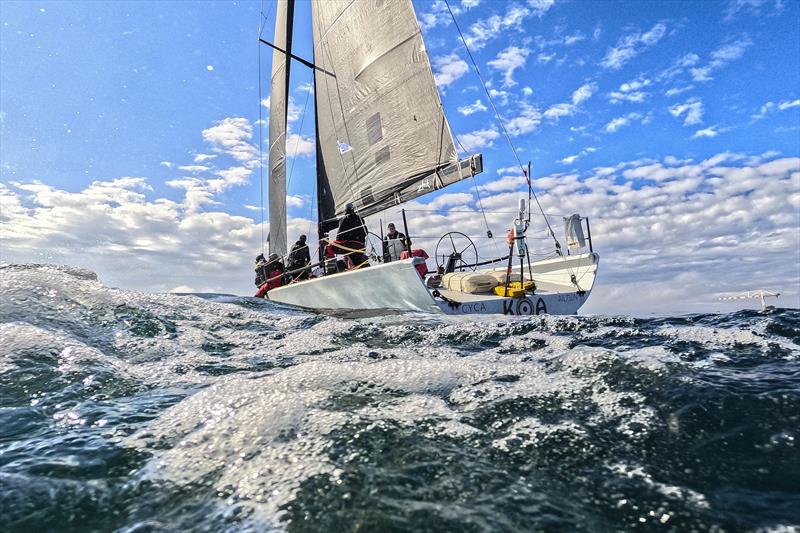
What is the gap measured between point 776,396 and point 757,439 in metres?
0.51

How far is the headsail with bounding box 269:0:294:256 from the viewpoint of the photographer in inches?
648

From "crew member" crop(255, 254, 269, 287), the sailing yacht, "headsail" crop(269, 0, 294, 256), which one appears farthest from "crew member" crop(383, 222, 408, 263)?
"headsail" crop(269, 0, 294, 256)

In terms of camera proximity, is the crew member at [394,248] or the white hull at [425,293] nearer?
the white hull at [425,293]

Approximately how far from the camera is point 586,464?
1559 mm

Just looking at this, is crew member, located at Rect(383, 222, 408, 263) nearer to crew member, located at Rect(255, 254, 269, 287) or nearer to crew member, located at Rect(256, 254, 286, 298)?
crew member, located at Rect(256, 254, 286, 298)

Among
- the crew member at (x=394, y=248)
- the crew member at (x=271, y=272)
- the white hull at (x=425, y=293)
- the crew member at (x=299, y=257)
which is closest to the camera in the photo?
the white hull at (x=425, y=293)

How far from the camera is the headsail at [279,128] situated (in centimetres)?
1647

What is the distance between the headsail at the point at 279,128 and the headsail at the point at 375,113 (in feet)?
8.64

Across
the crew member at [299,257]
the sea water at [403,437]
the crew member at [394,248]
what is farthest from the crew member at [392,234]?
the sea water at [403,437]

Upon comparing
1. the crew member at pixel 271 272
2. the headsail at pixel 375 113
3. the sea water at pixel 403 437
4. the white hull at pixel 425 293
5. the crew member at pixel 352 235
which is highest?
the headsail at pixel 375 113

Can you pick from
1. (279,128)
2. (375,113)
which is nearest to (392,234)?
(375,113)

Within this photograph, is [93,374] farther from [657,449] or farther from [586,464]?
[657,449]

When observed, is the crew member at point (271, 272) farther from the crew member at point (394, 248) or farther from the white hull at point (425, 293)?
the crew member at point (394, 248)

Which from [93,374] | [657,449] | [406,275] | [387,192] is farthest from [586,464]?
[387,192]
